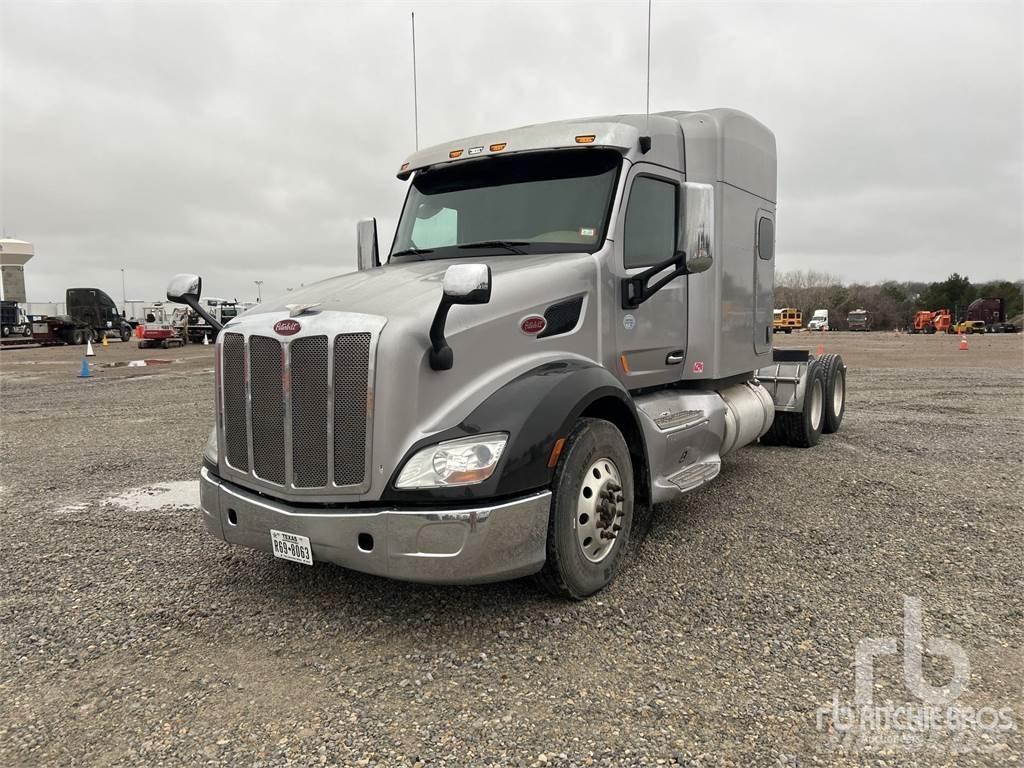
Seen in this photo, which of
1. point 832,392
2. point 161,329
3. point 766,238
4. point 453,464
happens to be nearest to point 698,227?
point 453,464

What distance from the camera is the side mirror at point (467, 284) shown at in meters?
2.97

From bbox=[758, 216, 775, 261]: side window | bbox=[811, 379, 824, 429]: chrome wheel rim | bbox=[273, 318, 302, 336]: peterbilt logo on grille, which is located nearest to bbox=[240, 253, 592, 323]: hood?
bbox=[273, 318, 302, 336]: peterbilt logo on grille

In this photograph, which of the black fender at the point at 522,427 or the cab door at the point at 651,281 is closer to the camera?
the black fender at the point at 522,427

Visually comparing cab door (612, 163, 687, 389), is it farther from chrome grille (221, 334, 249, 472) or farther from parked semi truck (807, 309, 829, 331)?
parked semi truck (807, 309, 829, 331)

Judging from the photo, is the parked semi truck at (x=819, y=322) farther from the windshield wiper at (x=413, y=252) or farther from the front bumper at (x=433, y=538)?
the front bumper at (x=433, y=538)

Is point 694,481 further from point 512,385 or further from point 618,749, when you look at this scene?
point 618,749

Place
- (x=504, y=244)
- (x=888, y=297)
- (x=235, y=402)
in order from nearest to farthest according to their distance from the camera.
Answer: (x=235, y=402)
(x=504, y=244)
(x=888, y=297)

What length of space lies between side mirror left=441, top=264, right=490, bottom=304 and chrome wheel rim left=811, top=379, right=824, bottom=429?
20.5 ft

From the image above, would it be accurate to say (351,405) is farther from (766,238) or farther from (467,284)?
(766,238)

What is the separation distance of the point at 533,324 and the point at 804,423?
522 cm

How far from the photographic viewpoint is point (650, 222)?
476 centimetres

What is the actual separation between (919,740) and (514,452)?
1.95 metres

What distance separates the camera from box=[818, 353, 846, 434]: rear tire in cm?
855

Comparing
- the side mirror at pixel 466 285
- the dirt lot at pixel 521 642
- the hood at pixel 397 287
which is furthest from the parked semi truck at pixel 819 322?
the side mirror at pixel 466 285
